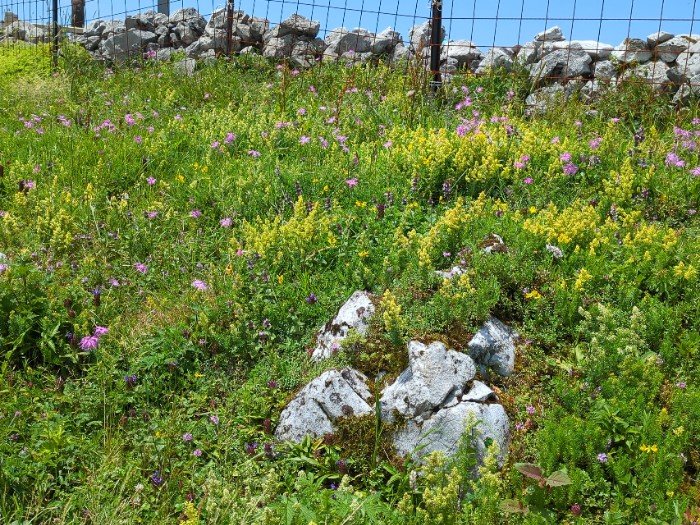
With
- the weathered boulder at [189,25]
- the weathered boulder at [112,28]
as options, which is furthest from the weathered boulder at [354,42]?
the weathered boulder at [112,28]

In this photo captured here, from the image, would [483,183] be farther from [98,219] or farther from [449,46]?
[449,46]

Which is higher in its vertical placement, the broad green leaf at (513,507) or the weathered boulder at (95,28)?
the weathered boulder at (95,28)

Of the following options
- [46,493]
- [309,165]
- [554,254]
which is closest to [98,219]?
[309,165]

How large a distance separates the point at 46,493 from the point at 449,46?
949cm

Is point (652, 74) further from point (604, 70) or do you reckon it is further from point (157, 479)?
point (157, 479)

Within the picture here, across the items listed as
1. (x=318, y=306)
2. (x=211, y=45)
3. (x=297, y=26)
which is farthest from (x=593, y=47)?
(x=318, y=306)

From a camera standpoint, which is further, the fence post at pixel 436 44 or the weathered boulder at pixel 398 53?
the weathered boulder at pixel 398 53

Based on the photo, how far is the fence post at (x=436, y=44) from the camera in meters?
9.64

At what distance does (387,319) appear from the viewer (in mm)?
4020

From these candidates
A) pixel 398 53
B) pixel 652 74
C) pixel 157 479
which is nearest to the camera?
pixel 157 479

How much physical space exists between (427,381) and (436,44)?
6902 millimetres

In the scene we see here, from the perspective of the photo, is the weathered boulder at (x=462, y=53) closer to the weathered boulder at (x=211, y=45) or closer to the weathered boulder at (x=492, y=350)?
the weathered boulder at (x=211, y=45)

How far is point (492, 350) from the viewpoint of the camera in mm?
4160

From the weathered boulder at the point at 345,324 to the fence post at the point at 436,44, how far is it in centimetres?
584
